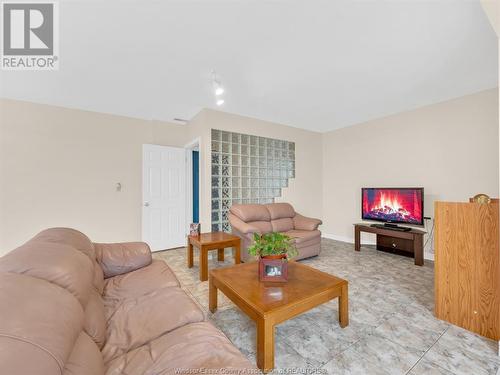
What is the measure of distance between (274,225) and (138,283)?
8.09 ft

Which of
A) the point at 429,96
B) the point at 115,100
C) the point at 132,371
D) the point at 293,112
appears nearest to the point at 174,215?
the point at 115,100

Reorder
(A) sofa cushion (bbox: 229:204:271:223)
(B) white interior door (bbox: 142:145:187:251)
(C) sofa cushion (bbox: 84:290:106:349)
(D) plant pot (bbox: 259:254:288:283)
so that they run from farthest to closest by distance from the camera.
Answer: (B) white interior door (bbox: 142:145:187:251) → (A) sofa cushion (bbox: 229:204:271:223) → (D) plant pot (bbox: 259:254:288:283) → (C) sofa cushion (bbox: 84:290:106:349)

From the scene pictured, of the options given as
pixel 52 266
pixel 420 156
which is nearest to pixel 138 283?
pixel 52 266

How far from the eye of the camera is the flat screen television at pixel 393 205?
134 inches

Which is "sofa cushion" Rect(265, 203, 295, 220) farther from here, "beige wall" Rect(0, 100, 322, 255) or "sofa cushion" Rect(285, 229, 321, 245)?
"beige wall" Rect(0, 100, 322, 255)

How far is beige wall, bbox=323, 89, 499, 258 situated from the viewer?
3.03 metres

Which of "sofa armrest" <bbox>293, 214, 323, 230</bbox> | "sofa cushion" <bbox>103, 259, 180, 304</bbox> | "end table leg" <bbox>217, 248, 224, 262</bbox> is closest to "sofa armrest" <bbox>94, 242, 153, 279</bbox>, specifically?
"sofa cushion" <bbox>103, 259, 180, 304</bbox>

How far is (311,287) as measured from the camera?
5.61 feet

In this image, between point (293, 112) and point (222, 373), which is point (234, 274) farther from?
point (293, 112)

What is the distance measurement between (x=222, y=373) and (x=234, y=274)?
3.81 ft

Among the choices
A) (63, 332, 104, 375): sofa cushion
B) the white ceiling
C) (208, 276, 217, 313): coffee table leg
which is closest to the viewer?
(63, 332, 104, 375): sofa cushion

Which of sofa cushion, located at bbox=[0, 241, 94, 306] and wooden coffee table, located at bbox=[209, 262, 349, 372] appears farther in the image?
wooden coffee table, located at bbox=[209, 262, 349, 372]

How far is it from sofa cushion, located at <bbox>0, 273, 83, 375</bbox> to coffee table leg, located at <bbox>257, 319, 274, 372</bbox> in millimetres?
952

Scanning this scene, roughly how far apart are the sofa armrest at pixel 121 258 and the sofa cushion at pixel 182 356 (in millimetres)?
1048
